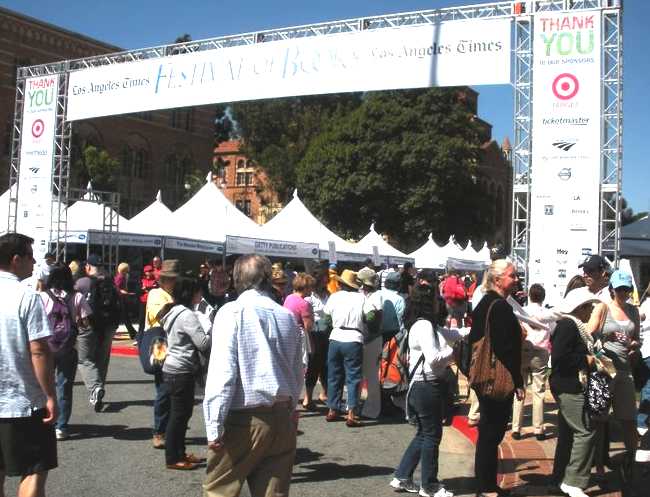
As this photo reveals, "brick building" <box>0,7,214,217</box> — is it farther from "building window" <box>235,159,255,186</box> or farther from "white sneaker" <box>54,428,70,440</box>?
"white sneaker" <box>54,428,70,440</box>

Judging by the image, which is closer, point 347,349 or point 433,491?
point 433,491

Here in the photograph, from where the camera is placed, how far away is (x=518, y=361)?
16.8ft

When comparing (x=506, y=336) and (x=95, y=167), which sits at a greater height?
(x=95, y=167)

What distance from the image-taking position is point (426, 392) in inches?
217

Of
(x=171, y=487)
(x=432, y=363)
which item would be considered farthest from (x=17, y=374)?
(x=432, y=363)

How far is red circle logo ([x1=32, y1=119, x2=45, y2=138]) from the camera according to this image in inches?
739

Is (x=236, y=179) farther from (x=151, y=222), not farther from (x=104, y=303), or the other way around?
(x=104, y=303)

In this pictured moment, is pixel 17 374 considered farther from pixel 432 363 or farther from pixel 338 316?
pixel 338 316

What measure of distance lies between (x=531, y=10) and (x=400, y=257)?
16350 millimetres

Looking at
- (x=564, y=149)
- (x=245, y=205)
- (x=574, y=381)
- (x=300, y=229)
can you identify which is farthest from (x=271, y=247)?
(x=245, y=205)

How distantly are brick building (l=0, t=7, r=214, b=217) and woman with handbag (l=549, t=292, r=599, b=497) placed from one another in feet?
122

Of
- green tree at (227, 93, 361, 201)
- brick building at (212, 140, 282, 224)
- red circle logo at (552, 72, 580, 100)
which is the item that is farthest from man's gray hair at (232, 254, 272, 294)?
brick building at (212, 140, 282, 224)

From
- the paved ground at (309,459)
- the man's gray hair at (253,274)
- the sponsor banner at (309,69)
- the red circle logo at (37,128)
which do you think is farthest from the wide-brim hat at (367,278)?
the red circle logo at (37,128)

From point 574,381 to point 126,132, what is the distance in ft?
159
